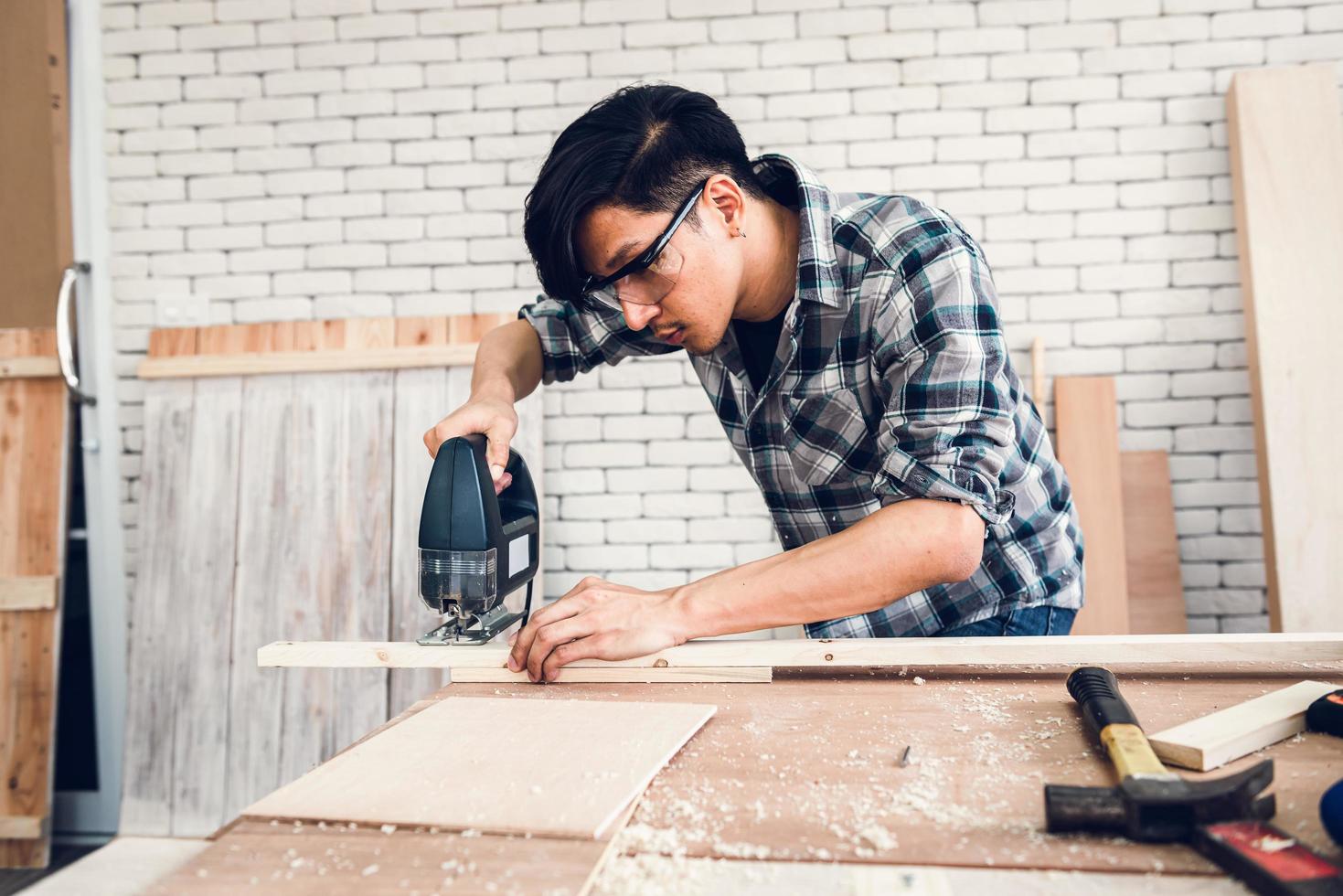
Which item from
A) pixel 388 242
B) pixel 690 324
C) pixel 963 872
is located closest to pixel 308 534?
pixel 388 242

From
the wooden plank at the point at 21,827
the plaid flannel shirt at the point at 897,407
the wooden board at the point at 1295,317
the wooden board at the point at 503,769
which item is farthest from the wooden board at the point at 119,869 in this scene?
the wooden board at the point at 1295,317

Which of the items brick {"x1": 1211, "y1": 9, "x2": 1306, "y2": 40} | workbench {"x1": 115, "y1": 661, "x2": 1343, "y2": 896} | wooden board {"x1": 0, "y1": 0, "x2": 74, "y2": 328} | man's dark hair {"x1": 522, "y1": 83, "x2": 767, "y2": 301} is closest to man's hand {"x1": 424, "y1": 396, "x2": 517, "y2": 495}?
man's dark hair {"x1": 522, "y1": 83, "x2": 767, "y2": 301}

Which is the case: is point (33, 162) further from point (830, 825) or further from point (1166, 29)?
point (1166, 29)

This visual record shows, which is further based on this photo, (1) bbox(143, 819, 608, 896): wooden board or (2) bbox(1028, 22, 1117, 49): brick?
(2) bbox(1028, 22, 1117, 49): brick

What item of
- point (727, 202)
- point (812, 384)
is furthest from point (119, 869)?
point (727, 202)

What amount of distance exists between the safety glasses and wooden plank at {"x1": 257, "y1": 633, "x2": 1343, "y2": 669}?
0.59 metres

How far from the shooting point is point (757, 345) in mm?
1818

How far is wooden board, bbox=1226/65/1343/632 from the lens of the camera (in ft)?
9.26

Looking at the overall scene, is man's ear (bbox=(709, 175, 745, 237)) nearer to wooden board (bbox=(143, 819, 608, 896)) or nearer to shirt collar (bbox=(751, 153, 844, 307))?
shirt collar (bbox=(751, 153, 844, 307))

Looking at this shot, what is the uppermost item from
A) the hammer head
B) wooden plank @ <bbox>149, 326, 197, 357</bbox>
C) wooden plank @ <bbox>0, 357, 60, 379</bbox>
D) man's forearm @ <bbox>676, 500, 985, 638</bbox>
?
wooden plank @ <bbox>149, 326, 197, 357</bbox>

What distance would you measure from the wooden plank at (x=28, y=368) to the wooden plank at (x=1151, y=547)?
3.75 m

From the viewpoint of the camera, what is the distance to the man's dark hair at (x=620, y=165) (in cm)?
141

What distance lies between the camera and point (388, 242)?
3344 millimetres

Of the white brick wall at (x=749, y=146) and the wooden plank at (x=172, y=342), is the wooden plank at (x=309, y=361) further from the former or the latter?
the white brick wall at (x=749, y=146)
